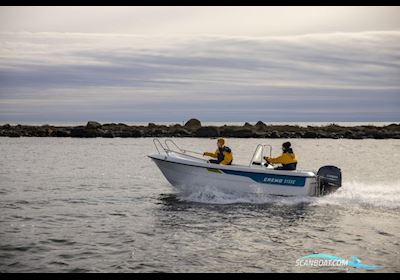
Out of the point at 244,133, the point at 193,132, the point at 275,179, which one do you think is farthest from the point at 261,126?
the point at 275,179

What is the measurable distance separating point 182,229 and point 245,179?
457 centimetres

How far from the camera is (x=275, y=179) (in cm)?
1573

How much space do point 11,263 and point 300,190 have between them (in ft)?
32.9

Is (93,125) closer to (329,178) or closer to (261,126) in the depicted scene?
(261,126)

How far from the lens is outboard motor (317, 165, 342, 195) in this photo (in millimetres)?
15789

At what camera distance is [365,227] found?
12445 mm

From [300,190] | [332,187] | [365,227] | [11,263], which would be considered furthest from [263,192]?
[11,263]

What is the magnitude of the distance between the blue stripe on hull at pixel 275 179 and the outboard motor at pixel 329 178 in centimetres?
67

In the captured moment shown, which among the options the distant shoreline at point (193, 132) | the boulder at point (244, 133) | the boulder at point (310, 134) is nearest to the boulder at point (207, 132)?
the distant shoreline at point (193, 132)

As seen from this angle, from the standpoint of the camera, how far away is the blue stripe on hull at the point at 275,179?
15.7 meters

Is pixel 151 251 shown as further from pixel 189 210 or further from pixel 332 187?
pixel 332 187

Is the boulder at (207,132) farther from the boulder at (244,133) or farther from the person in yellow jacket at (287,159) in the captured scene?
the person in yellow jacket at (287,159)

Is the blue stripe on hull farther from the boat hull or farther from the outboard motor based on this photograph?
the outboard motor

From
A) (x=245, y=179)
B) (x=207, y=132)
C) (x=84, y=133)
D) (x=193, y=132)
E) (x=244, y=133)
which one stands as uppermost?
(x=244, y=133)
